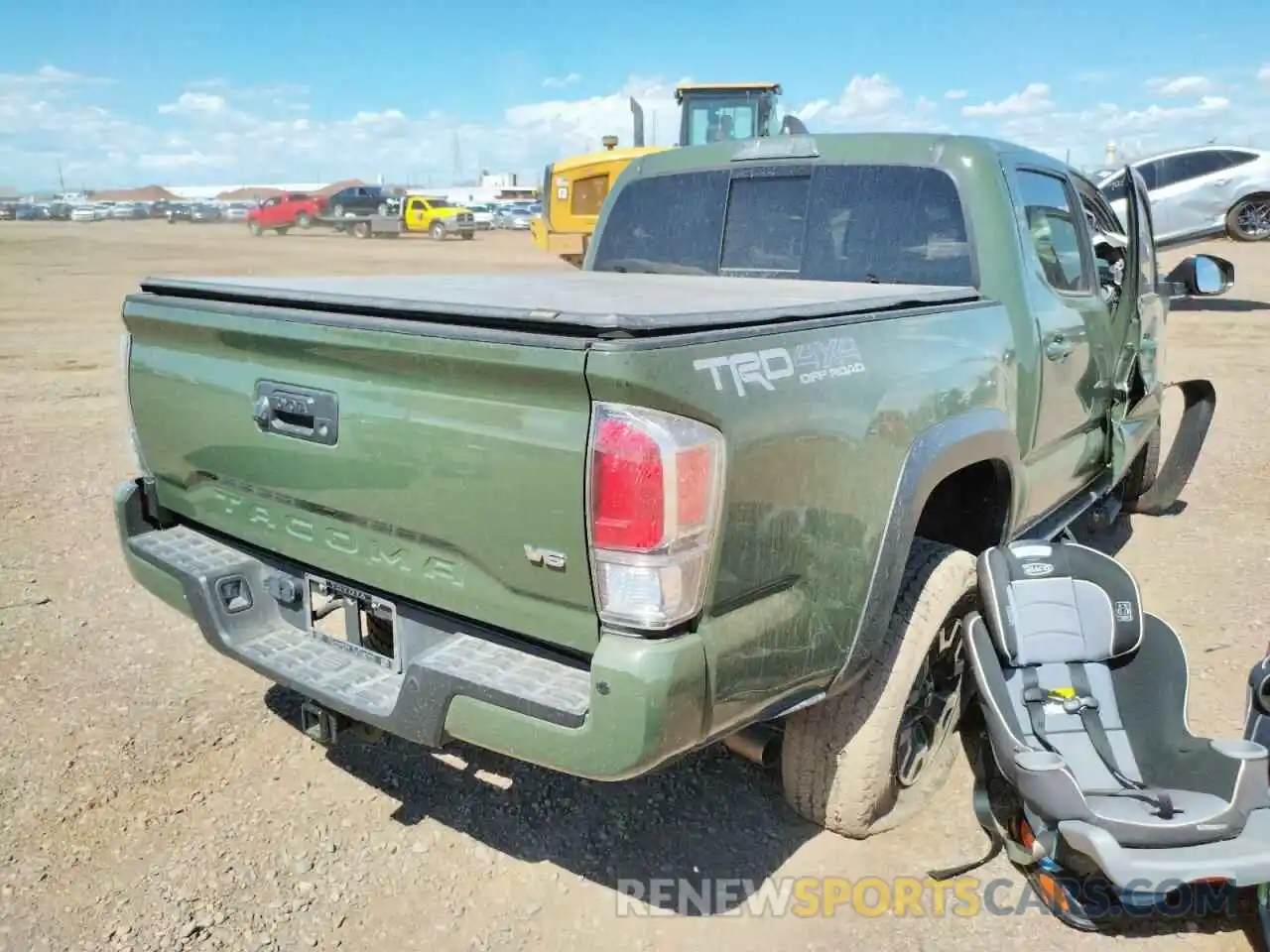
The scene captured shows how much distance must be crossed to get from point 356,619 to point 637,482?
1.07 meters

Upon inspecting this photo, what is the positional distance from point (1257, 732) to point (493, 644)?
2.07 metres

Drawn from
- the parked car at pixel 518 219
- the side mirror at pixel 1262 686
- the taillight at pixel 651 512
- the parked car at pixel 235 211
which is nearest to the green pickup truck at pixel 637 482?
the taillight at pixel 651 512

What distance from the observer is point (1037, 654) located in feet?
10.4

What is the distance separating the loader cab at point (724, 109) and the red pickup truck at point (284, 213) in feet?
91.0

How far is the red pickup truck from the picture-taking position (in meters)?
39.9

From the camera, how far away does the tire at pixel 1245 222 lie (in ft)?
54.3

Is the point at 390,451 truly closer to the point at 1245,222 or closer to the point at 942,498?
the point at 942,498

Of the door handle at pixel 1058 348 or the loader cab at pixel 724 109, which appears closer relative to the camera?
the door handle at pixel 1058 348

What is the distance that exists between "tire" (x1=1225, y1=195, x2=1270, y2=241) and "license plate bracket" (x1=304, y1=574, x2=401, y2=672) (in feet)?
58.5

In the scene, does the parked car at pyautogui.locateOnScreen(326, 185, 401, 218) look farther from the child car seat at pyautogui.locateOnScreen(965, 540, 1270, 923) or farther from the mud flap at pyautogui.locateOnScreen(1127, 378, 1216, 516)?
the child car seat at pyautogui.locateOnScreen(965, 540, 1270, 923)

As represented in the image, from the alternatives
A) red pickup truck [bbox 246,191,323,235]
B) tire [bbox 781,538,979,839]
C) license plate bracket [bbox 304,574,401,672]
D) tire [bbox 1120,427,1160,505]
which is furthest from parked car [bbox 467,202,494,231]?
tire [bbox 781,538,979,839]

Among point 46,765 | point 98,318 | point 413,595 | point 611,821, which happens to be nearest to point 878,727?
point 611,821

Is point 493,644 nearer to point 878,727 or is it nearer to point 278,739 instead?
point 878,727

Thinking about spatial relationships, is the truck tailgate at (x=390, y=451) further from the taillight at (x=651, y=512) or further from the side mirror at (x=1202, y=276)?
the side mirror at (x=1202, y=276)
